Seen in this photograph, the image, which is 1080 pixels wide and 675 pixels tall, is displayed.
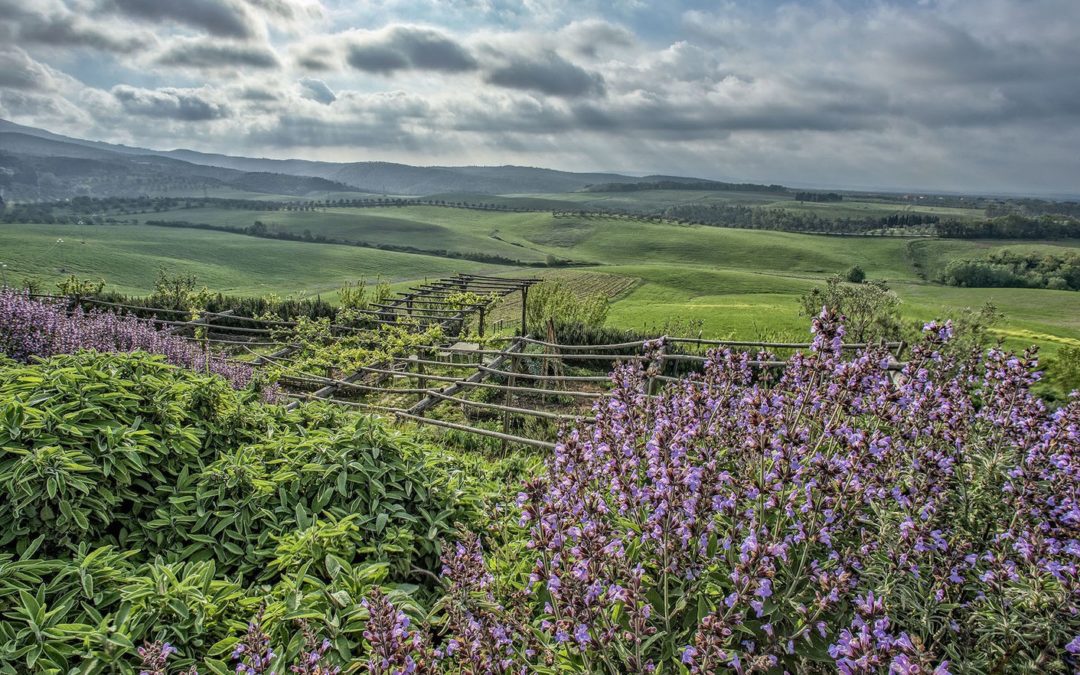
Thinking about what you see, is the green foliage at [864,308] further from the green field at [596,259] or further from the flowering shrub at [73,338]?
the flowering shrub at [73,338]

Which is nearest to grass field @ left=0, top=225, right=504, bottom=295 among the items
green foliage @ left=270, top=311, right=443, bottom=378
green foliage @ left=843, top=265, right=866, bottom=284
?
green foliage @ left=843, top=265, right=866, bottom=284

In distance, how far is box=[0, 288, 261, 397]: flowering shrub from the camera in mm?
7547

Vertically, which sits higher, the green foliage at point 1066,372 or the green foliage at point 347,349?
the green foliage at point 1066,372

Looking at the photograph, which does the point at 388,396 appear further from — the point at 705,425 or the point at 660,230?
the point at 660,230

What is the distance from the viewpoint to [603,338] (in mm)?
21000

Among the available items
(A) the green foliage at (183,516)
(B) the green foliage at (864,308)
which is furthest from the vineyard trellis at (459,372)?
(B) the green foliage at (864,308)

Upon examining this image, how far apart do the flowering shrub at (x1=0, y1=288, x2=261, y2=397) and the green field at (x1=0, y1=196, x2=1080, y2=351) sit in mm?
23956

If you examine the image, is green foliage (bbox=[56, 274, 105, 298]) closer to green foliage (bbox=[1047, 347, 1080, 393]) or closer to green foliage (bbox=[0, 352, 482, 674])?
green foliage (bbox=[0, 352, 482, 674])

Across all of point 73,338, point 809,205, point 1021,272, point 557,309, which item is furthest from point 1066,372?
point 809,205

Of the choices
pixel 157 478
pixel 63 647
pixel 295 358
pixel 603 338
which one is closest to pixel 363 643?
pixel 63 647

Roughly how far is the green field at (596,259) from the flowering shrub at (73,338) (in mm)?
23956

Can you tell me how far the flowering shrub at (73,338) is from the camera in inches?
297

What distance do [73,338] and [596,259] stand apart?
81.9 meters

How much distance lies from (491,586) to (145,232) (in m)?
109
